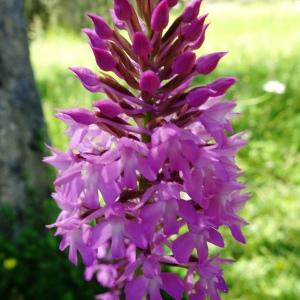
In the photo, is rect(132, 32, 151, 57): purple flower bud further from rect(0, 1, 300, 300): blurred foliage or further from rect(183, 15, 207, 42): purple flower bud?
rect(0, 1, 300, 300): blurred foliage

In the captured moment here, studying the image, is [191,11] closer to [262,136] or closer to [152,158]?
[152,158]

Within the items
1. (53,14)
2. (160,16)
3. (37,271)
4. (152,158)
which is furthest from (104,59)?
(53,14)

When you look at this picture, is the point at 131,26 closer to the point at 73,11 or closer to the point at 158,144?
the point at 158,144

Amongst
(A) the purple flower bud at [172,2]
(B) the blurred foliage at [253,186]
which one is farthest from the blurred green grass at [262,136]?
(A) the purple flower bud at [172,2]

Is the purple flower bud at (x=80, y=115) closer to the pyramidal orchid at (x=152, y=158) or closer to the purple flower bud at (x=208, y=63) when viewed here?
the pyramidal orchid at (x=152, y=158)

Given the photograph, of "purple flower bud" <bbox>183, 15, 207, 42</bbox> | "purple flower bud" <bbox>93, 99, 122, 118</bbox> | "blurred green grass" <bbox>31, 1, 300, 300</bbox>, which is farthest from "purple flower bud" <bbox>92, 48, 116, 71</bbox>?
"blurred green grass" <bbox>31, 1, 300, 300</bbox>

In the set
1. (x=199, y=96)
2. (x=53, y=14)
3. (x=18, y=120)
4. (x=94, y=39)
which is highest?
(x=94, y=39)

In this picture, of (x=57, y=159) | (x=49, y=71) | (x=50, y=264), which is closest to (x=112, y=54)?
(x=57, y=159)
